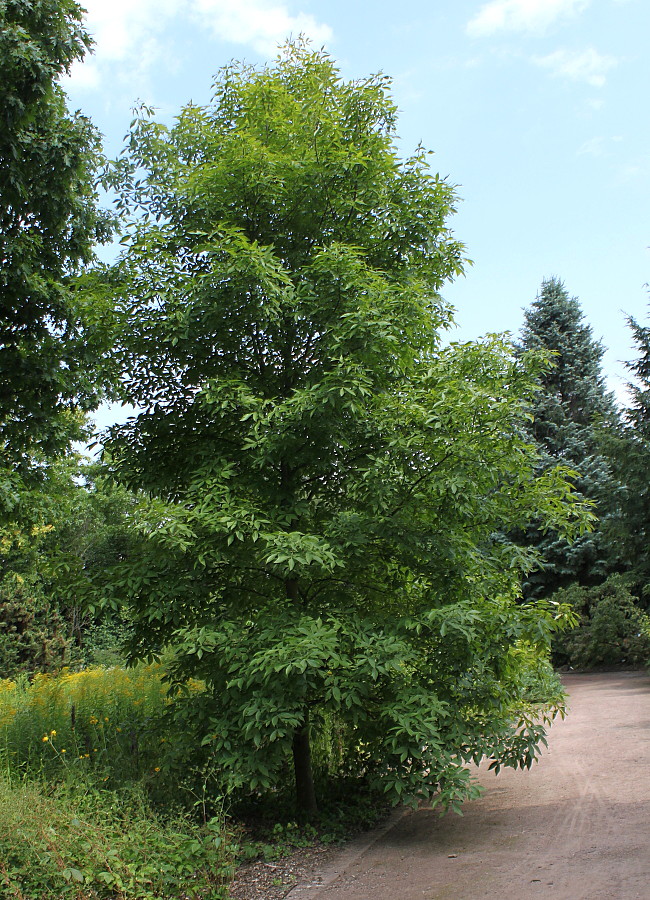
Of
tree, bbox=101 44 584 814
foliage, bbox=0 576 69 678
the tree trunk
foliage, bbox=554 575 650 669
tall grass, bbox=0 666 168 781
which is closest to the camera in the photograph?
tree, bbox=101 44 584 814

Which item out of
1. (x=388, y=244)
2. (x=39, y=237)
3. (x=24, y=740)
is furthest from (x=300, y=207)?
(x=24, y=740)

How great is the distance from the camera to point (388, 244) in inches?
261

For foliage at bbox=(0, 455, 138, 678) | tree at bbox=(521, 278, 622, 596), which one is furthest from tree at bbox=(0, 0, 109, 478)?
tree at bbox=(521, 278, 622, 596)

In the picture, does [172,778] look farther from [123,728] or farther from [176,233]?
[176,233]

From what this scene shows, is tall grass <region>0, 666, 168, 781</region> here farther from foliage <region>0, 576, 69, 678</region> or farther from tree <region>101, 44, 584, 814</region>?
foliage <region>0, 576, 69, 678</region>

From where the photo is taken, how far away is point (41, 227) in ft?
28.5

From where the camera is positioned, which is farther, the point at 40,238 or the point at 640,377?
the point at 640,377

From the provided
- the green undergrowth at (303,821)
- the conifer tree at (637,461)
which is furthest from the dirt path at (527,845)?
the conifer tree at (637,461)

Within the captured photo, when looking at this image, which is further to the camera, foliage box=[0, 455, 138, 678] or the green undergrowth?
foliage box=[0, 455, 138, 678]

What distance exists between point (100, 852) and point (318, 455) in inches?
127

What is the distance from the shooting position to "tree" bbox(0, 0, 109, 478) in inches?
304

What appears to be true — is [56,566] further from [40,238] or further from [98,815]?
[40,238]

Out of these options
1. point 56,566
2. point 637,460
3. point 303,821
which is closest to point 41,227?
point 56,566

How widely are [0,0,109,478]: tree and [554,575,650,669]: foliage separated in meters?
15.7
